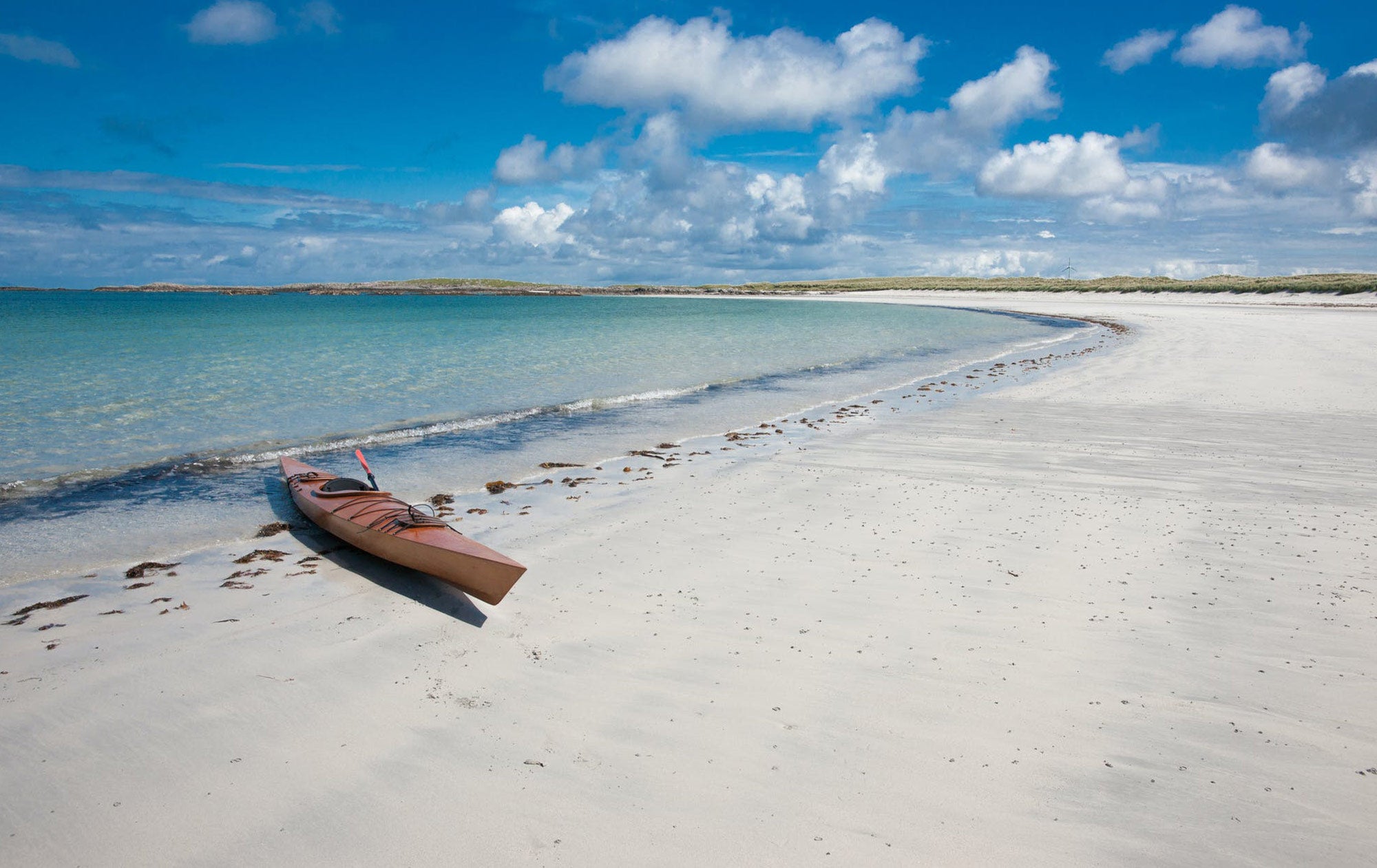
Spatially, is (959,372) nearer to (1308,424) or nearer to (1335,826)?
(1308,424)

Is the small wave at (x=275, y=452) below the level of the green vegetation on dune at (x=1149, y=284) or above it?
below

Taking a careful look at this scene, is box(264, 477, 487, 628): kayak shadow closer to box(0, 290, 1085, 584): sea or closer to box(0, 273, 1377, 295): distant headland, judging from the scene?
box(0, 290, 1085, 584): sea

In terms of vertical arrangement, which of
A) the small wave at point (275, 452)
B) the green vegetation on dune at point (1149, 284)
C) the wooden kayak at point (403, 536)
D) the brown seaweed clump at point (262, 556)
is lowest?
the brown seaweed clump at point (262, 556)

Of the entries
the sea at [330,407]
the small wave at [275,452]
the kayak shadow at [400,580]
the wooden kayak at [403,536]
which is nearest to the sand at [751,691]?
the kayak shadow at [400,580]

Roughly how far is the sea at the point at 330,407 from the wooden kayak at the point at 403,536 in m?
1.12

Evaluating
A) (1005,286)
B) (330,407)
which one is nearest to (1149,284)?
(1005,286)

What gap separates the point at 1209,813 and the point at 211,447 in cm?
1428

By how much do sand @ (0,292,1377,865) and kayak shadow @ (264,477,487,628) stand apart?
0.05 metres

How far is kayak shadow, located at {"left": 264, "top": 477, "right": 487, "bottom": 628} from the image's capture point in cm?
600

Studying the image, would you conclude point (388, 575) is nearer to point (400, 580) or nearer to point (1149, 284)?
point (400, 580)

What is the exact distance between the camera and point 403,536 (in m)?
6.41

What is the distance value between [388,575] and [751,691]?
394 cm

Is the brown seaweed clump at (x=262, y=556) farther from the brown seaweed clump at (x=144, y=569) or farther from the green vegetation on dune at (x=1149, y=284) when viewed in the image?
the green vegetation on dune at (x=1149, y=284)

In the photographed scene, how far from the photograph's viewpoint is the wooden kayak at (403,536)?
570 centimetres
